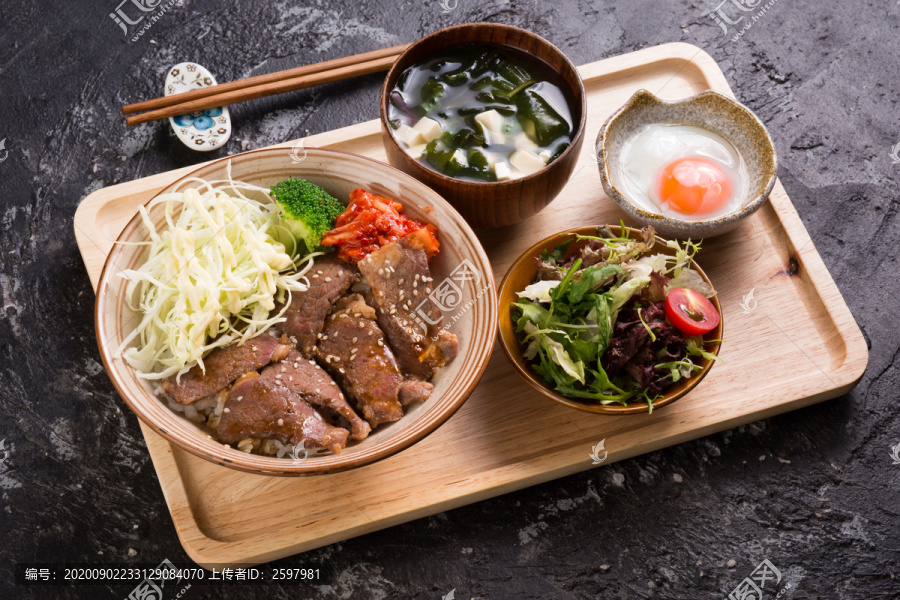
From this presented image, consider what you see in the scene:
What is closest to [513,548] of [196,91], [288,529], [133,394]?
[288,529]

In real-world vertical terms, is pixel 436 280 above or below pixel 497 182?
below

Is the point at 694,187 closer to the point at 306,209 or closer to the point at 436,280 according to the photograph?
the point at 436,280

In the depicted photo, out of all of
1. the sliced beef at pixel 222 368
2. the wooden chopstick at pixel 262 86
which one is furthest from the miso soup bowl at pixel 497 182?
the sliced beef at pixel 222 368

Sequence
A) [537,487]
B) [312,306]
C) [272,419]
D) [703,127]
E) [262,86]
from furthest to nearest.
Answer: [262,86] → [703,127] → [537,487] → [312,306] → [272,419]

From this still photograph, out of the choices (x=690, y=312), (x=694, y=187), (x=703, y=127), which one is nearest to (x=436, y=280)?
(x=690, y=312)

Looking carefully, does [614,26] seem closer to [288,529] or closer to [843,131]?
[843,131]

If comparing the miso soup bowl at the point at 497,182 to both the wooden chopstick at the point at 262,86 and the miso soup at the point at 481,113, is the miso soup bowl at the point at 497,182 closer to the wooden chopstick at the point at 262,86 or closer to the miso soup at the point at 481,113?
the miso soup at the point at 481,113
